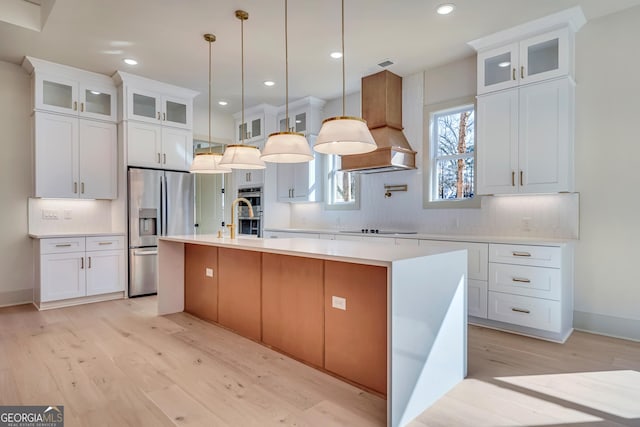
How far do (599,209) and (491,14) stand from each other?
2075 millimetres

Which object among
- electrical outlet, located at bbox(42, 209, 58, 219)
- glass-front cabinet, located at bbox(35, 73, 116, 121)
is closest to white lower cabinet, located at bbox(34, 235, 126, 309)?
electrical outlet, located at bbox(42, 209, 58, 219)

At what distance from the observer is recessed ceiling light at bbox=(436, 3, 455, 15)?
3140mm

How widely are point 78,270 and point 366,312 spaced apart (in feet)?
13.0

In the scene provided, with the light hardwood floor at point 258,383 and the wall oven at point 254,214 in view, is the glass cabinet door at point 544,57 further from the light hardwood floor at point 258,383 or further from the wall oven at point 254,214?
the wall oven at point 254,214

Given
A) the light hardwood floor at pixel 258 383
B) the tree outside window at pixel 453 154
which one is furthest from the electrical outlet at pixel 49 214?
the tree outside window at pixel 453 154

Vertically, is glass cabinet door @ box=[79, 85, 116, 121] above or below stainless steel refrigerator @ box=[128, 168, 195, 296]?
above

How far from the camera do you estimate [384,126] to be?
4.50 m

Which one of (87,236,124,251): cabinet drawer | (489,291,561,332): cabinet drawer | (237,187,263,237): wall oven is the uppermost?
(237,187,263,237): wall oven

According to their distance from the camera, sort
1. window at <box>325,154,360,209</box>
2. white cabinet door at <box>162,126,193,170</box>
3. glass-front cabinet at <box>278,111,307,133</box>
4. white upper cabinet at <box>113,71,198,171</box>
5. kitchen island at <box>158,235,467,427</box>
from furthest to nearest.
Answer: glass-front cabinet at <box>278,111,307,133</box>, window at <box>325,154,360,209</box>, white cabinet door at <box>162,126,193,170</box>, white upper cabinet at <box>113,71,198,171</box>, kitchen island at <box>158,235,467,427</box>

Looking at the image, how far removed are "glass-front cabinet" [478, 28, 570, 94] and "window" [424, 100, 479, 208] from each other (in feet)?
1.61

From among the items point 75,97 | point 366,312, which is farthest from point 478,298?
point 75,97

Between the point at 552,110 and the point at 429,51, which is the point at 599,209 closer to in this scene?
the point at 552,110

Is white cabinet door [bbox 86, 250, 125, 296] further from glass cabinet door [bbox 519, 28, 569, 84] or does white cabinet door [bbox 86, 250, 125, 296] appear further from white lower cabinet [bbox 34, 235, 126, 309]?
glass cabinet door [bbox 519, 28, 569, 84]

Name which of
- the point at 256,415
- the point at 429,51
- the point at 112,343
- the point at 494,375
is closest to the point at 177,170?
the point at 112,343
